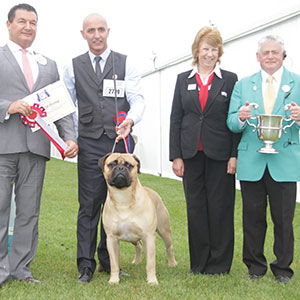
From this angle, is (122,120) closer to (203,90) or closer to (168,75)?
(203,90)

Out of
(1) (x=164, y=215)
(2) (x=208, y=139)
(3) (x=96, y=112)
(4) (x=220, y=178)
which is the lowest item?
(1) (x=164, y=215)

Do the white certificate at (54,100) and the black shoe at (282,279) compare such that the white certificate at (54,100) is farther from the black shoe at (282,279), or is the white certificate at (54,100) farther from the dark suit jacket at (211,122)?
the black shoe at (282,279)

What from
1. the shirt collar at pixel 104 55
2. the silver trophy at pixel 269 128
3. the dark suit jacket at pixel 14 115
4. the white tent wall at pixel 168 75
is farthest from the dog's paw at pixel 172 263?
the white tent wall at pixel 168 75

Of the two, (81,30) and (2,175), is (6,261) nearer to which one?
(2,175)

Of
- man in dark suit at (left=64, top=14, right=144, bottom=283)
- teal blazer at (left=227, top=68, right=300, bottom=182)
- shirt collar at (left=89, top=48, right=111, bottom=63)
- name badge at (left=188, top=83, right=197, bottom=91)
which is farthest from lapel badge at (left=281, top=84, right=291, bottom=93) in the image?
shirt collar at (left=89, top=48, right=111, bottom=63)

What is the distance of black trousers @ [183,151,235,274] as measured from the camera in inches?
157

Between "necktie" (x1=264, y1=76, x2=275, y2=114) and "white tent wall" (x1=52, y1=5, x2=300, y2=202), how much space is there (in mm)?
4276

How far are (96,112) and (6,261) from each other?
4.79 feet

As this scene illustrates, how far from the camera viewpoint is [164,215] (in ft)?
14.3

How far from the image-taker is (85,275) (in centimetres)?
387

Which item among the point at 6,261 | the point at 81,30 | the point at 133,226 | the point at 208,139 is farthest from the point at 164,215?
the point at 81,30

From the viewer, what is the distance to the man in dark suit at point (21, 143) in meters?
3.60

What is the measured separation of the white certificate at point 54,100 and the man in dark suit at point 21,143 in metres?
0.12

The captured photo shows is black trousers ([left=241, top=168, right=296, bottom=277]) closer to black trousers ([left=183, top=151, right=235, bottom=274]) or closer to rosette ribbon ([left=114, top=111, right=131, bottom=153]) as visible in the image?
black trousers ([left=183, top=151, right=235, bottom=274])
